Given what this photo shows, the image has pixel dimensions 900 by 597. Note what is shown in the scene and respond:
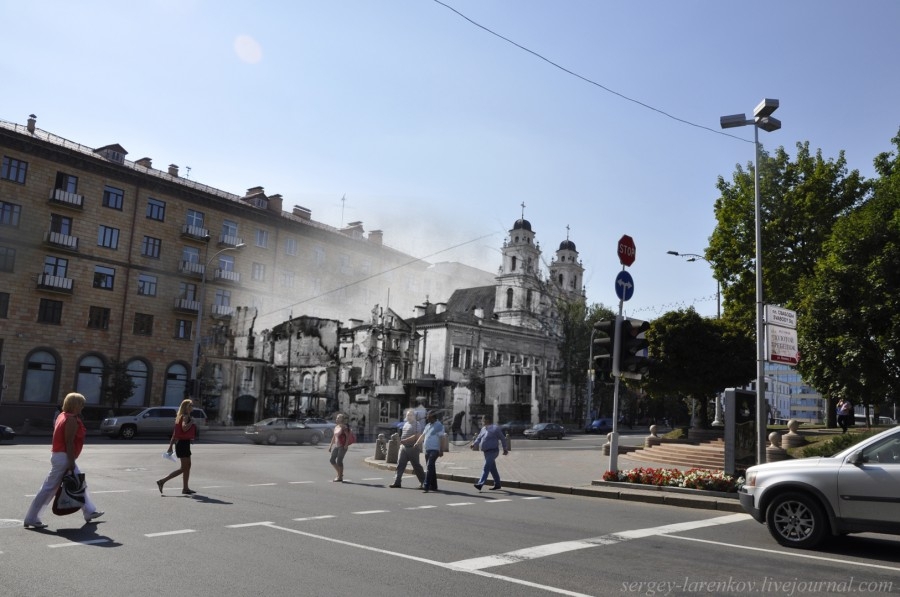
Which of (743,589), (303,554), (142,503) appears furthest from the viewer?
(142,503)

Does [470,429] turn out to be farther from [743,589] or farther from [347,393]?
[743,589]

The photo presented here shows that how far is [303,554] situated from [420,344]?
47.7 meters

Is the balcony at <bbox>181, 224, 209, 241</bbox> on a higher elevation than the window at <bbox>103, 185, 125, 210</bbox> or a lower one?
lower

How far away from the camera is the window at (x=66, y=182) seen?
132 feet

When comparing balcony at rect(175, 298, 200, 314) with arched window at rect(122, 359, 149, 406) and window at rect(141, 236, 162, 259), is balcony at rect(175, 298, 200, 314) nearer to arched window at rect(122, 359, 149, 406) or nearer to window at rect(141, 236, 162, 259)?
window at rect(141, 236, 162, 259)

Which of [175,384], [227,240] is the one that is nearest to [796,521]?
[175,384]

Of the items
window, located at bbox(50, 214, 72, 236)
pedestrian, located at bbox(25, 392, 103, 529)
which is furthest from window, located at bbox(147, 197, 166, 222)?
pedestrian, located at bbox(25, 392, 103, 529)

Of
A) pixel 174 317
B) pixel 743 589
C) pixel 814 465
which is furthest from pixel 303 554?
pixel 174 317

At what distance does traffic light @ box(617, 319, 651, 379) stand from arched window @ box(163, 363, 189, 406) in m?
36.4

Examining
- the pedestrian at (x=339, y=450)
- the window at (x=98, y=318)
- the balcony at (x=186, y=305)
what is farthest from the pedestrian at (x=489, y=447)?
the balcony at (x=186, y=305)

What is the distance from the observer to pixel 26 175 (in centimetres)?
3909

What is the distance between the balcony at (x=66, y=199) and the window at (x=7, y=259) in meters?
3.58

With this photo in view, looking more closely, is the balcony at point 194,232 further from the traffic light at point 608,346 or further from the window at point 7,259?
the traffic light at point 608,346

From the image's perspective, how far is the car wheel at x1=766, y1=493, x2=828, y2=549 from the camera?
26.5ft
